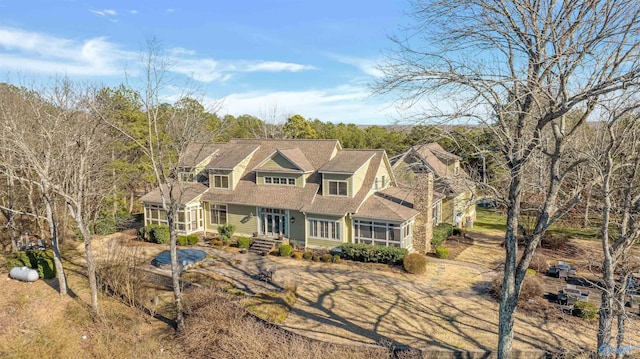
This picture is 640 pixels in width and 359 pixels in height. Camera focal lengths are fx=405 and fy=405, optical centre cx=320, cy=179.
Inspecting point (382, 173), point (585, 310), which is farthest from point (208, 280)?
point (585, 310)

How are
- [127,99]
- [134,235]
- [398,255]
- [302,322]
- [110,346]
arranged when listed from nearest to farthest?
[110,346] < [302,322] < [398,255] < [134,235] < [127,99]

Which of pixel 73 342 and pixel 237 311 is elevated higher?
pixel 237 311

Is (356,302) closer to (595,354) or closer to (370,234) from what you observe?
(370,234)

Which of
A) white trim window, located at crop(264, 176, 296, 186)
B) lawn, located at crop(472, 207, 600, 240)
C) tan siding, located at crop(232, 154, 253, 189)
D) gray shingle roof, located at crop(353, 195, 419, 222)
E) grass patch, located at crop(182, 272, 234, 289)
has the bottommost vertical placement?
grass patch, located at crop(182, 272, 234, 289)

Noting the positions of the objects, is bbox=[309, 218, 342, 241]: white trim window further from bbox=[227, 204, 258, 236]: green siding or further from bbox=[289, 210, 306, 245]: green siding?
bbox=[227, 204, 258, 236]: green siding

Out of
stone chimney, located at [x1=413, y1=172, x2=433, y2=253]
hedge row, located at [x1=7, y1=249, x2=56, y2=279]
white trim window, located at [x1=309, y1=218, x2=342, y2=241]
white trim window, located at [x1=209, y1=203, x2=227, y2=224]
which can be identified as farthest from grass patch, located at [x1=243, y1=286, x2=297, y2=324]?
white trim window, located at [x1=209, y1=203, x2=227, y2=224]

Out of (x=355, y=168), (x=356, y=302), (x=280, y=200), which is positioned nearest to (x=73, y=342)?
(x=356, y=302)
